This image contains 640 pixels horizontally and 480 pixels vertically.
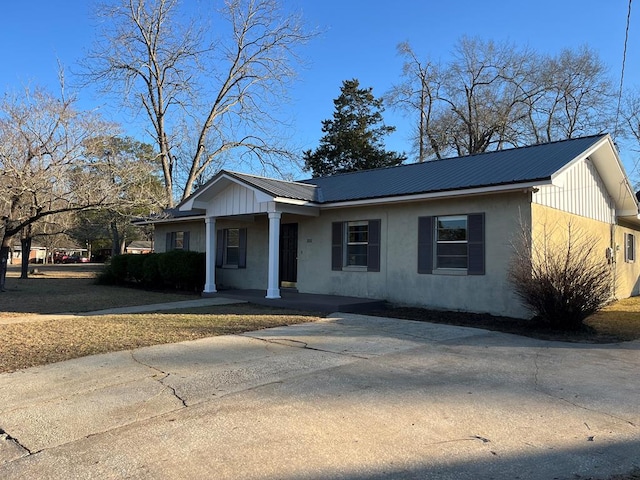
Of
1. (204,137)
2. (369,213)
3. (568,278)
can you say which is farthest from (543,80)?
(568,278)

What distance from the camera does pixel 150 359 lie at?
22.0 feet

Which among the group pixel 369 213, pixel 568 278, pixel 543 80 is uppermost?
pixel 543 80

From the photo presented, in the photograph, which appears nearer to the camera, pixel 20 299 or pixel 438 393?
pixel 438 393

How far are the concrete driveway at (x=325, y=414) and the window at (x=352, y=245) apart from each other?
6010 millimetres

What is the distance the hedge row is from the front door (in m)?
2.92

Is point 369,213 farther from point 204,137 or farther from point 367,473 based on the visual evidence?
point 204,137

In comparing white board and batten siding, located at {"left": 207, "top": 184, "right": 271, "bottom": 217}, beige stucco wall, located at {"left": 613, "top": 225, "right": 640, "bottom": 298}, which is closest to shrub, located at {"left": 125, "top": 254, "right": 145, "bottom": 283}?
white board and batten siding, located at {"left": 207, "top": 184, "right": 271, "bottom": 217}

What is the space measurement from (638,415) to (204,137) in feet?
99.1

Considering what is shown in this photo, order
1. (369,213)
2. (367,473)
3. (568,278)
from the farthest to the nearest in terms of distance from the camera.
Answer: (369,213)
(568,278)
(367,473)

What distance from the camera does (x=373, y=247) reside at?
1318 cm

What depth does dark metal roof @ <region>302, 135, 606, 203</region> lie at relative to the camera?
10.8m

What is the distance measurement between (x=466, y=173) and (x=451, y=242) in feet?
6.01

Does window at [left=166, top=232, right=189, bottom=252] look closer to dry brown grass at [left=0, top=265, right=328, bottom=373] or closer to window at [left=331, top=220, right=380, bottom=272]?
dry brown grass at [left=0, top=265, right=328, bottom=373]

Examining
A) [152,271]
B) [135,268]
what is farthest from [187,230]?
[135,268]
